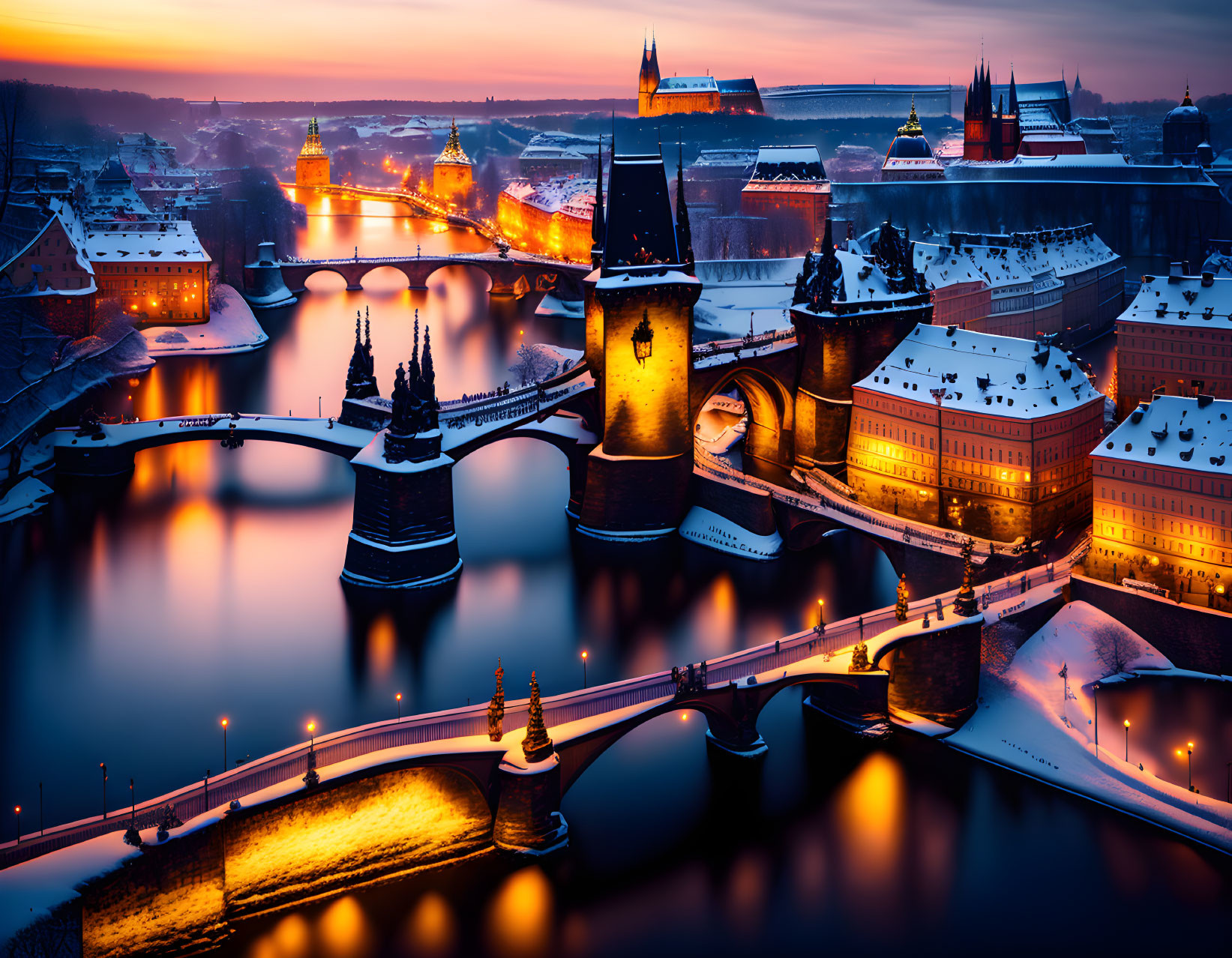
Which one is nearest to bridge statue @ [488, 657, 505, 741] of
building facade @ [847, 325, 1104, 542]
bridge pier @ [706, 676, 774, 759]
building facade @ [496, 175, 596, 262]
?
bridge pier @ [706, 676, 774, 759]

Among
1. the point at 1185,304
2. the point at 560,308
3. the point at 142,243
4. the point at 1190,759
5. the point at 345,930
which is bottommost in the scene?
the point at 345,930

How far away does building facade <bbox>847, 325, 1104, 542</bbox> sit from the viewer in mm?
62281

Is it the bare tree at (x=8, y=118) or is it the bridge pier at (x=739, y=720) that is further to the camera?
the bare tree at (x=8, y=118)

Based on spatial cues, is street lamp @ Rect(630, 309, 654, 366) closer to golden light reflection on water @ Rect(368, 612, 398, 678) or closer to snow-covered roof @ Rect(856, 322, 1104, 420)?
snow-covered roof @ Rect(856, 322, 1104, 420)

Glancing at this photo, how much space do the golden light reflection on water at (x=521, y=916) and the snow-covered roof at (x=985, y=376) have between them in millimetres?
31846

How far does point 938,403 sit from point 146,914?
4161 centimetres

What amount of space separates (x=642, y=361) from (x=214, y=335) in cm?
5753

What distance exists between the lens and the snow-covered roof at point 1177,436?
5512cm

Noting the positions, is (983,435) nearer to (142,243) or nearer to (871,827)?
(871,827)

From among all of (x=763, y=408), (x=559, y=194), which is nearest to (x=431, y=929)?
(x=763, y=408)

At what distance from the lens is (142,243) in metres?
116

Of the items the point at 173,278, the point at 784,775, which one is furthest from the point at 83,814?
the point at 173,278

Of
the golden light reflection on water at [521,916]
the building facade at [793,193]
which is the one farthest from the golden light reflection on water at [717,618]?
the building facade at [793,193]

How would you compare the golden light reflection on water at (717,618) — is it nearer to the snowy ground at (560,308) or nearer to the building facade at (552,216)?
the snowy ground at (560,308)
